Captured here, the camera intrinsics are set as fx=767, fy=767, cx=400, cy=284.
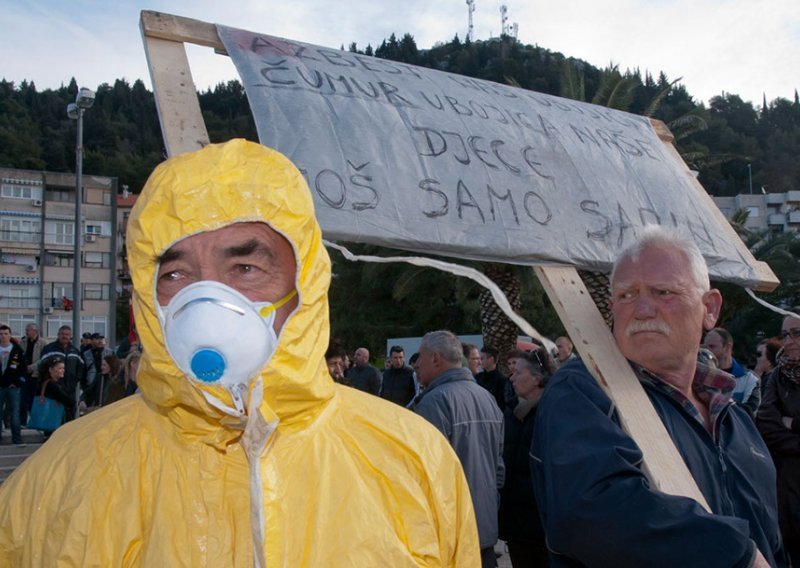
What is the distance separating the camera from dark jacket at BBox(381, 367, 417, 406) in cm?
973

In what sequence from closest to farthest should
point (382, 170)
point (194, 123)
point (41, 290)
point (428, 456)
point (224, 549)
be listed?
point (224, 549)
point (428, 456)
point (194, 123)
point (382, 170)
point (41, 290)

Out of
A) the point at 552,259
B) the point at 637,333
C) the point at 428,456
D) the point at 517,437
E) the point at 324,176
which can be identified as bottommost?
the point at 517,437

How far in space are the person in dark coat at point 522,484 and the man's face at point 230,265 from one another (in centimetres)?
311

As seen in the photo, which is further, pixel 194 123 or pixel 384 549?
pixel 194 123

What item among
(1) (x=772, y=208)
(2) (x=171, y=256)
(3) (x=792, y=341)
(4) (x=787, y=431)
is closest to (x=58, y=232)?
(3) (x=792, y=341)

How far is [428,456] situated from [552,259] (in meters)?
1.20

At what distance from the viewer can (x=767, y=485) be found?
2.25m

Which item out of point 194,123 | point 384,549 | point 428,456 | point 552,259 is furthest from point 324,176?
point 384,549

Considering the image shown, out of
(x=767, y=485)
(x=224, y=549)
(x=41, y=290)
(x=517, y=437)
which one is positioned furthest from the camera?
(x=41, y=290)

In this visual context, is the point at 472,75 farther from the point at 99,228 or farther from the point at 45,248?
the point at 45,248

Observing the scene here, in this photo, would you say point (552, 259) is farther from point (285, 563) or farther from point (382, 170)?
point (285, 563)

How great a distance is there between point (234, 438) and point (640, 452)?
104 centimetres

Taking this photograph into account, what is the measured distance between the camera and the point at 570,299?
2.74 metres

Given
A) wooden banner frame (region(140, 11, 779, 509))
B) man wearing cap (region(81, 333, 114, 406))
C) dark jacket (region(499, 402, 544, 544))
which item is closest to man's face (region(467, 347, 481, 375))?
dark jacket (region(499, 402, 544, 544))
